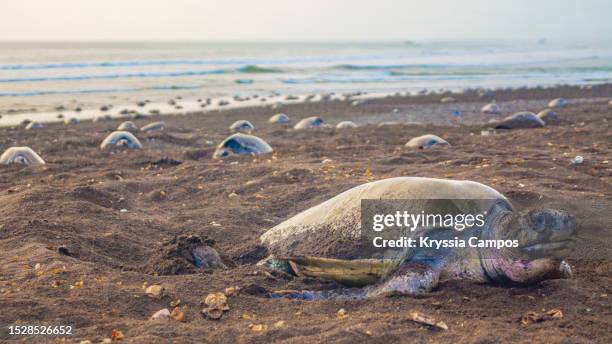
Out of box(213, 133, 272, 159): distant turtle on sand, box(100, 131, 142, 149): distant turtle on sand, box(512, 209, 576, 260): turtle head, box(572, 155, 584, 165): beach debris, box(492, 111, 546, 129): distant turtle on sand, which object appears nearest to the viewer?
box(512, 209, 576, 260): turtle head

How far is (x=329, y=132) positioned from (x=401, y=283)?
8.95m

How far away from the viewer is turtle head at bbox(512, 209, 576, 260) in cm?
396

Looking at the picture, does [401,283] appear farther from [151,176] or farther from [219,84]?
[219,84]

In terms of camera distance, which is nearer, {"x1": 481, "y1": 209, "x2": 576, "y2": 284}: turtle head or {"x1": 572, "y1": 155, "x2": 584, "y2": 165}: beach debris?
{"x1": 481, "y1": 209, "x2": 576, "y2": 284}: turtle head

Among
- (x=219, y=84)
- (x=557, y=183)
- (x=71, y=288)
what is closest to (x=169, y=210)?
(x=71, y=288)

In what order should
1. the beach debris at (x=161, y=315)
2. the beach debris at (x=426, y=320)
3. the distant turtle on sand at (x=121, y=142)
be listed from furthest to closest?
the distant turtle on sand at (x=121, y=142) → the beach debris at (x=161, y=315) → the beach debris at (x=426, y=320)

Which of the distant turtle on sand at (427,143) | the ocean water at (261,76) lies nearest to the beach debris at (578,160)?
the distant turtle on sand at (427,143)

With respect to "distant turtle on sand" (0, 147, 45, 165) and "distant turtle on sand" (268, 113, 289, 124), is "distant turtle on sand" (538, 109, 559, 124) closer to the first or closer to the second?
"distant turtle on sand" (268, 113, 289, 124)

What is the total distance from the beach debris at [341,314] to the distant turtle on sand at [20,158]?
6.92 metres

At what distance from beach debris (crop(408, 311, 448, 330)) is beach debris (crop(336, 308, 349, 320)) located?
0.37 m

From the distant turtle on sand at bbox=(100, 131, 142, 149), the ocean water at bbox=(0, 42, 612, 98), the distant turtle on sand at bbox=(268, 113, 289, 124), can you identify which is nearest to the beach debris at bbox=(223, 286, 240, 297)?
the distant turtle on sand at bbox=(100, 131, 142, 149)

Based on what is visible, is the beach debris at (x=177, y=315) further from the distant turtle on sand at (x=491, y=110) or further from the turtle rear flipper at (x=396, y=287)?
the distant turtle on sand at (x=491, y=110)

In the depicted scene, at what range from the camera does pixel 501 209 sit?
4.38m

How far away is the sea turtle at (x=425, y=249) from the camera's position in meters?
4.05
